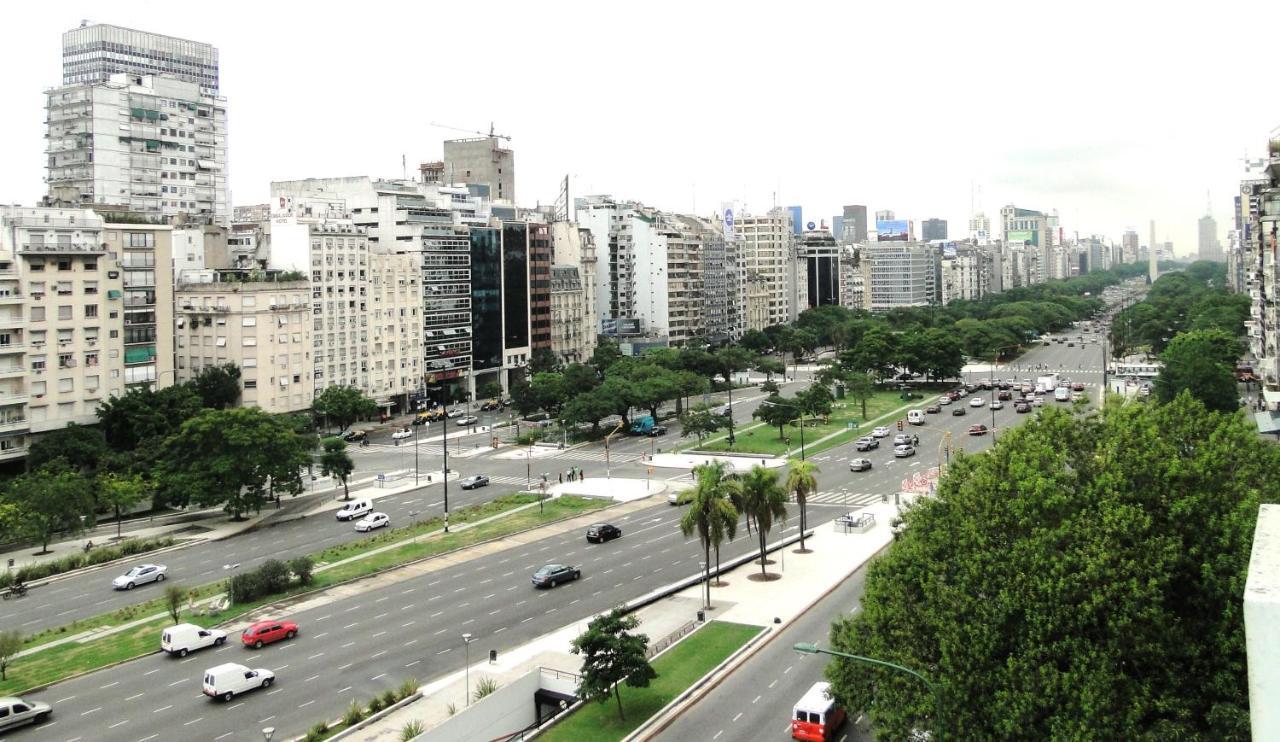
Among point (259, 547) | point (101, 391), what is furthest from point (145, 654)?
point (101, 391)

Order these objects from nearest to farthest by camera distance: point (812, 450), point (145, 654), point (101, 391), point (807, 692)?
point (807, 692), point (145, 654), point (101, 391), point (812, 450)

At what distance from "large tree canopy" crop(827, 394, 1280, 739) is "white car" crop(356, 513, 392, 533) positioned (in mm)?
39302

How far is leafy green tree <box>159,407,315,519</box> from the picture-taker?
2589 inches

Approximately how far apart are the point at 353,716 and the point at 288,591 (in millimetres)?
17269

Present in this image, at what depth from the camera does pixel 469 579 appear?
2019 inches

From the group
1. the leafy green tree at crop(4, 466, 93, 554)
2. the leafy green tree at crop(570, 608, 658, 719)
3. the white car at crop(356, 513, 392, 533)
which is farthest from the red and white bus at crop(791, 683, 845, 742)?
the leafy green tree at crop(4, 466, 93, 554)

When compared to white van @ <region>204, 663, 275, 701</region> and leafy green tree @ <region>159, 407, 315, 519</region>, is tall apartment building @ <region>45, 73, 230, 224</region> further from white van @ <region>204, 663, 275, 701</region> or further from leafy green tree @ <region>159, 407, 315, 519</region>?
white van @ <region>204, 663, 275, 701</region>

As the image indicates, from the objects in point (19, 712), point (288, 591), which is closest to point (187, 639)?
point (19, 712)

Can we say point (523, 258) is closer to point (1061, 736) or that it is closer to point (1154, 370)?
point (1154, 370)

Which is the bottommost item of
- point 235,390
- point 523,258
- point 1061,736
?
point 1061,736

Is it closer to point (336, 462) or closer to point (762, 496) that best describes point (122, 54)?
point (336, 462)

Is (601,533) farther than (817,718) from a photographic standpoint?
Yes

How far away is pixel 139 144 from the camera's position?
13812cm

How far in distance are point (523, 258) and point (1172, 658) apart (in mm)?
107808
